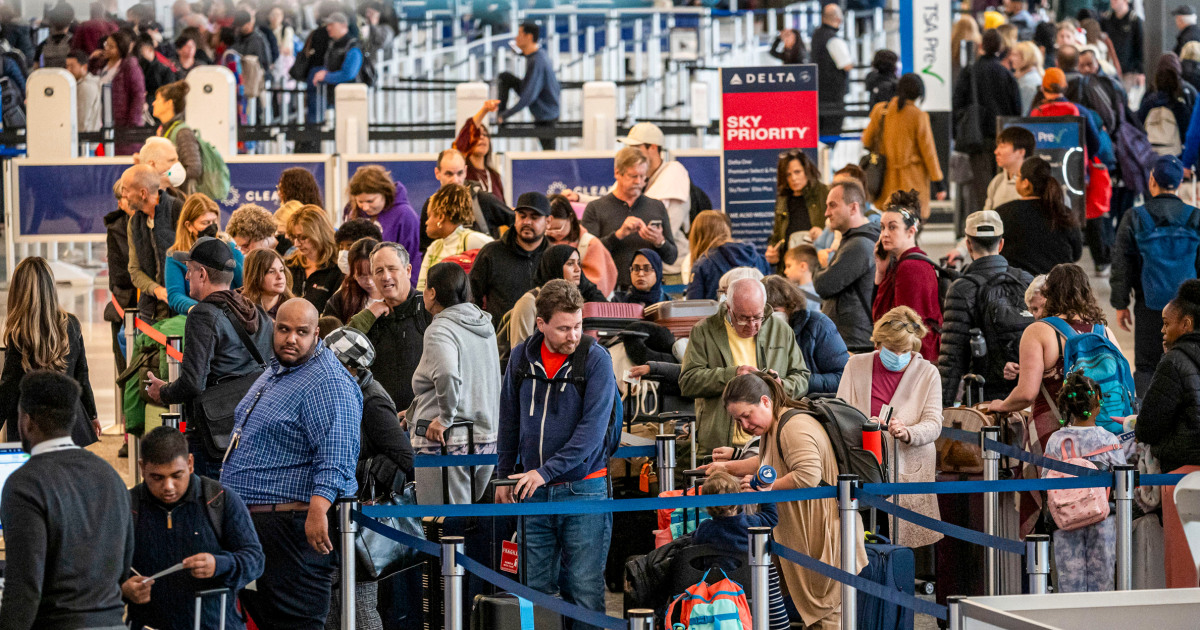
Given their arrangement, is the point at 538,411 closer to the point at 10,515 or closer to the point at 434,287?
the point at 434,287

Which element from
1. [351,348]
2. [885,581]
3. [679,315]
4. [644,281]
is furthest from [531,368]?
[644,281]

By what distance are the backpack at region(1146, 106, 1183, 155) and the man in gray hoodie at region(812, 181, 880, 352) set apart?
8105 millimetres

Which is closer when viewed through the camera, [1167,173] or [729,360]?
[729,360]

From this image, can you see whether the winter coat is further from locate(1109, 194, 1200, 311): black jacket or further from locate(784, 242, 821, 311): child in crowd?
locate(784, 242, 821, 311): child in crowd

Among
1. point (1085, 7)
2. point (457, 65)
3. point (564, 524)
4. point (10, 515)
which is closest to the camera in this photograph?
point (10, 515)

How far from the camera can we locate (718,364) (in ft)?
26.8

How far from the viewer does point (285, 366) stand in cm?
651

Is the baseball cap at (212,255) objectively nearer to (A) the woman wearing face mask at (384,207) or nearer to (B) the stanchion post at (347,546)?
(B) the stanchion post at (347,546)

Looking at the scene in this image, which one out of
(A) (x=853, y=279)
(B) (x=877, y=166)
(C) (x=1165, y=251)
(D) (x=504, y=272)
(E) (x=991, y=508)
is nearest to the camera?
(E) (x=991, y=508)

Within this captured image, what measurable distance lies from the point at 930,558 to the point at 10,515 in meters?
4.56

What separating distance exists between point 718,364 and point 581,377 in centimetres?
148

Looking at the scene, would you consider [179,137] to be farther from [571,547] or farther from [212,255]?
[571,547]

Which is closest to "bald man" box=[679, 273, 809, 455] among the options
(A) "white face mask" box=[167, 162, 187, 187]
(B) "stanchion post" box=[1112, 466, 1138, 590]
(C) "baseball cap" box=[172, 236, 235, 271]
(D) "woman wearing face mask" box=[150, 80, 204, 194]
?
(B) "stanchion post" box=[1112, 466, 1138, 590]

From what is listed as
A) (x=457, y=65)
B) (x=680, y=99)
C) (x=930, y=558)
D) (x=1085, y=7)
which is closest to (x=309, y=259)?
(x=930, y=558)
